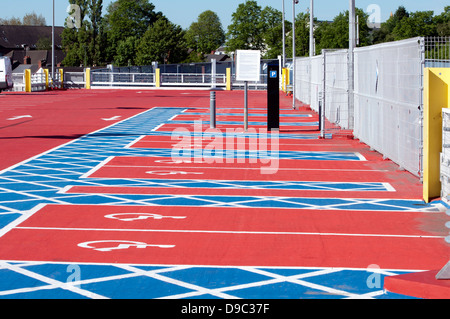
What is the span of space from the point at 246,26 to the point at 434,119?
414ft

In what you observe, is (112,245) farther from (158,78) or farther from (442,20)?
(442,20)

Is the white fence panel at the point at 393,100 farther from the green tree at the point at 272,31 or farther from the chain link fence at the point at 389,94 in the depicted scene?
the green tree at the point at 272,31

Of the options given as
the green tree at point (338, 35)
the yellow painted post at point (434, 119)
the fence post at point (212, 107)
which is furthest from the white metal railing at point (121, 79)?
the yellow painted post at point (434, 119)

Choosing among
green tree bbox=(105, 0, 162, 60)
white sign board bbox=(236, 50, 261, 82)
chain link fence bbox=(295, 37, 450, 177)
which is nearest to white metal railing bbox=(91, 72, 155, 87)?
chain link fence bbox=(295, 37, 450, 177)

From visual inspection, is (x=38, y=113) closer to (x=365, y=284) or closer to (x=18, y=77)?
(x=365, y=284)

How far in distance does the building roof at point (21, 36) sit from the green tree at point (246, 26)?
57742 millimetres

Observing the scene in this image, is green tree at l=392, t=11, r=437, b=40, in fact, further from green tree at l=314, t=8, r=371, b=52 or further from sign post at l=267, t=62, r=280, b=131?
sign post at l=267, t=62, r=280, b=131

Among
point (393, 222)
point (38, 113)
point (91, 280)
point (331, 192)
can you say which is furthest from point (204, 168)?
point (38, 113)

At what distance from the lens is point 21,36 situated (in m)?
187

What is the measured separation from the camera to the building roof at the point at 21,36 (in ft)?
589

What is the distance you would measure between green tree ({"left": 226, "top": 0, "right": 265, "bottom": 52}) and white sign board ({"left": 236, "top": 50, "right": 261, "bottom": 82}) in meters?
112

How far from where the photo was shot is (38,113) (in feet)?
111

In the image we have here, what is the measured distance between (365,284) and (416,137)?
22.4ft
